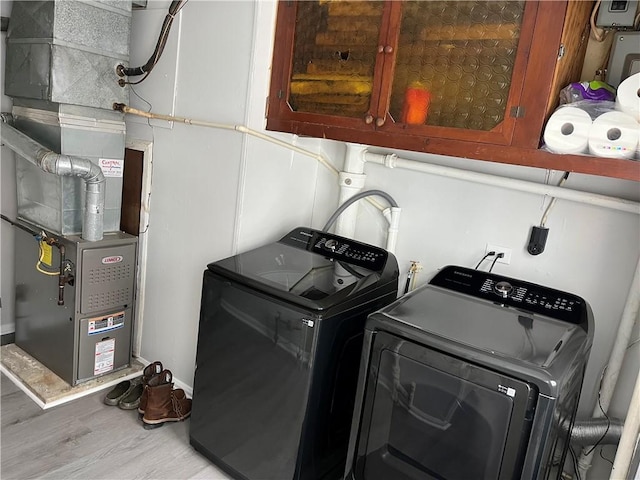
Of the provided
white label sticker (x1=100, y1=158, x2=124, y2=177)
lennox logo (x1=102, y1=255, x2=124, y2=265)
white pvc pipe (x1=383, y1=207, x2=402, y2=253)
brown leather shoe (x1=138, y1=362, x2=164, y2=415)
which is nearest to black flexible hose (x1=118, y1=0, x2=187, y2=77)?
white label sticker (x1=100, y1=158, x2=124, y2=177)

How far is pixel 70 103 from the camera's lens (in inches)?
94.6

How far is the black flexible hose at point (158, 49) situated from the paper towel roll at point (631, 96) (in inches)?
74.2

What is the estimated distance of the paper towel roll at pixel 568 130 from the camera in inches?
57.7

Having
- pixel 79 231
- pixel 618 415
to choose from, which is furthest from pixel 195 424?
pixel 618 415

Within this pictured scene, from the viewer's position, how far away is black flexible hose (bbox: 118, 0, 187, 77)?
7.74ft

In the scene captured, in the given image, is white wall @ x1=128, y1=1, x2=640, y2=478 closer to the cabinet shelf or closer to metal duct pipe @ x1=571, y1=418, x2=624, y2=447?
metal duct pipe @ x1=571, y1=418, x2=624, y2=447

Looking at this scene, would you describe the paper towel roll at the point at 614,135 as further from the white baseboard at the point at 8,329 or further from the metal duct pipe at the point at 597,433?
the white baseboard at the point at 8,329

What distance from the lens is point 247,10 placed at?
2158 mm

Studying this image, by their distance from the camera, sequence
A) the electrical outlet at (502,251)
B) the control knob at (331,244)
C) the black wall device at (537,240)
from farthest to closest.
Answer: the control knob at (331,244) < the electrical outlet at (502,251) < the black wall device at (537,240)

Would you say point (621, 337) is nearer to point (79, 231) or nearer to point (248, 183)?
point (248, 183)

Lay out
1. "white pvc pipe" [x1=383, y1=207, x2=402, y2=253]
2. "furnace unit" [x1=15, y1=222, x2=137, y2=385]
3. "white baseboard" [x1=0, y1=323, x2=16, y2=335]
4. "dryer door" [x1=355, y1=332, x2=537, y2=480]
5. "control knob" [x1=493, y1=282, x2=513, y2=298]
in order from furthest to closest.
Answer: "white baseboard" [x1=0, y1=323, x2=16, y2=335], "furnace unit" [x1=15, y1=222, x2=137, y2=385], "white pvc pipe" [x1=383, y1=207, x2=402, y2=253], "control knob" [x1=493, y1=282, x2=513, y2=298], "dryer door" [x1=355, y1=332, x2=537, y2=480]

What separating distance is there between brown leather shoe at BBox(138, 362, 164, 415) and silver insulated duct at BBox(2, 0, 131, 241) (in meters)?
0.72

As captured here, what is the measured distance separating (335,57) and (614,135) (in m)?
1.04

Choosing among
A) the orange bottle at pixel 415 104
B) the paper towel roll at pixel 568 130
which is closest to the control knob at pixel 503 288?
the paper towel roll at pixel 568 130
